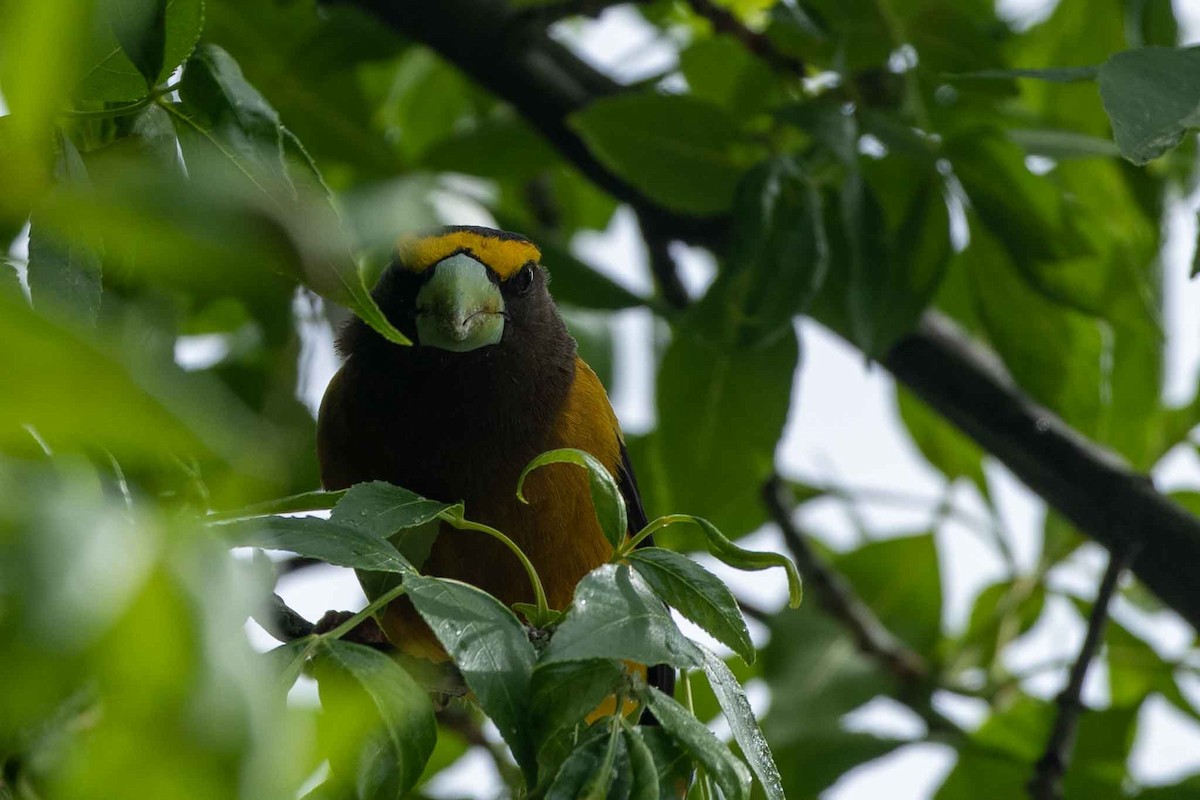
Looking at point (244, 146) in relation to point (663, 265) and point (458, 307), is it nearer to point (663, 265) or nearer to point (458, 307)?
point (458, 307)

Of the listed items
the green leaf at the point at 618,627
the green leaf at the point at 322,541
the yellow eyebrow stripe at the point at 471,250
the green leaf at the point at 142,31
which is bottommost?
the yellow eyebrow stripe at the point at 471,250

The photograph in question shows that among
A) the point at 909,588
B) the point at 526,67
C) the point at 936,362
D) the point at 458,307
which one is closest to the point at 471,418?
the point at 458,307

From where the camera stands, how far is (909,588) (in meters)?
5.35

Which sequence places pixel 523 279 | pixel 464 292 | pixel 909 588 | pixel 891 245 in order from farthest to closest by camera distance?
pixel 909 588
pixel 523 279
pixel 464 292
pixel 891 245

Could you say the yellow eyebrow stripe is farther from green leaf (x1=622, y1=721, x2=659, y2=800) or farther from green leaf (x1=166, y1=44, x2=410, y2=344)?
green leaf (x1=622, y1=721, x2=659, y2=800)

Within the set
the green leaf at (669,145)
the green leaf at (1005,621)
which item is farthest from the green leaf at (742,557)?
the green leaf at (1005,621)

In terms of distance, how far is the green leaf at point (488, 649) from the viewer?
1562mm

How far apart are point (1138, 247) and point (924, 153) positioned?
1.53m

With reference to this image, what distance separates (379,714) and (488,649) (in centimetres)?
15

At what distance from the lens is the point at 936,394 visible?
4.32 metres

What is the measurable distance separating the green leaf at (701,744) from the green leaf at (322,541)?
35 cm

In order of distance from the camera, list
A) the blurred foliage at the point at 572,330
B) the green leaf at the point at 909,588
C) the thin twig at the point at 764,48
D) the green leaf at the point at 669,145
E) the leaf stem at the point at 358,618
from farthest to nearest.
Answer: the green leaf at the point at 909,588
the thin twig at the point at 764,48
the green leaf at the point at 669,145
the leaf stem at the point at 358,618
the blurred foliage at the point at 572,330

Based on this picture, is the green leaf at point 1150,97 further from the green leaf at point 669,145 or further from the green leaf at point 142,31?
the green leaf at point 669,145

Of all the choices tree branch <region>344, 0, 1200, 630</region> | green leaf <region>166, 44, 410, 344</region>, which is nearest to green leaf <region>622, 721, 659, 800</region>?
green leaf <region>166, 44, 410, 344</region>
